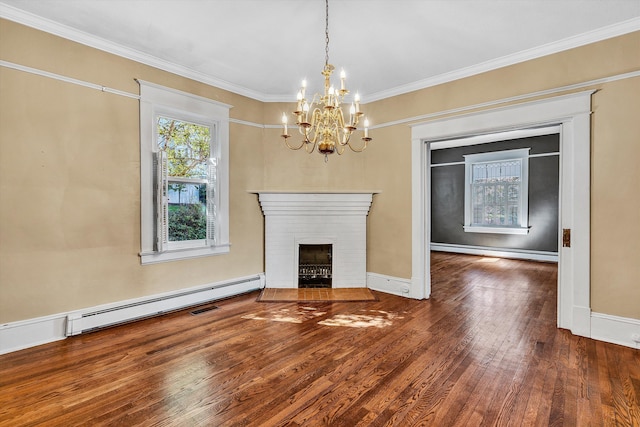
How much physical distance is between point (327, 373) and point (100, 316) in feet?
7.72

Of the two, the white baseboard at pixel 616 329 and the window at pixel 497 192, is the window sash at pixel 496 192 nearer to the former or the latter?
the window at pixel 497 192

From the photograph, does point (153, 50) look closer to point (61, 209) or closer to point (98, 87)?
point (98, 87)

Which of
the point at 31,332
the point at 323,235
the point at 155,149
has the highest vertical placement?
the point at 155,149

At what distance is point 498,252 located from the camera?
7.63m

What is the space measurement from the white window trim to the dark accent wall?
252 inches

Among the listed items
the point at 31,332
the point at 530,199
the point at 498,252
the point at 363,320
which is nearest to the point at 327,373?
the point at 363,320

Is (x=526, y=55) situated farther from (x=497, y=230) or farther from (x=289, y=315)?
(x=497, y=230)

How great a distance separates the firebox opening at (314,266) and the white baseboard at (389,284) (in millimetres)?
639

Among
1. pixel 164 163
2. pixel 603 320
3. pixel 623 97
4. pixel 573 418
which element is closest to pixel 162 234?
pixel 164 163

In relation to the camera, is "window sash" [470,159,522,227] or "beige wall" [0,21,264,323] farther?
"window sash" [470,159,522,227]

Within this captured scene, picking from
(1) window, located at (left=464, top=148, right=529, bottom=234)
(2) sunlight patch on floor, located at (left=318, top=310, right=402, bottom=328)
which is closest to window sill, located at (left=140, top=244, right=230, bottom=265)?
(2) sunlight patch on floor, located at (left=318, top=310, right=402, bottom=328)

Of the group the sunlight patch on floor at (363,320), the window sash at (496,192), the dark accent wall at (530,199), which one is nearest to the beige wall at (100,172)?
the sunlight patch on floor at (363,320)

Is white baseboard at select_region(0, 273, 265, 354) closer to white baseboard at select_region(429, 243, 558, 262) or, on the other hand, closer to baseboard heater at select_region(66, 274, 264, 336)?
baseboard heater at select_region(66, 274, 264, 336)

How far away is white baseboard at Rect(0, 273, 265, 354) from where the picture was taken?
2688mm
